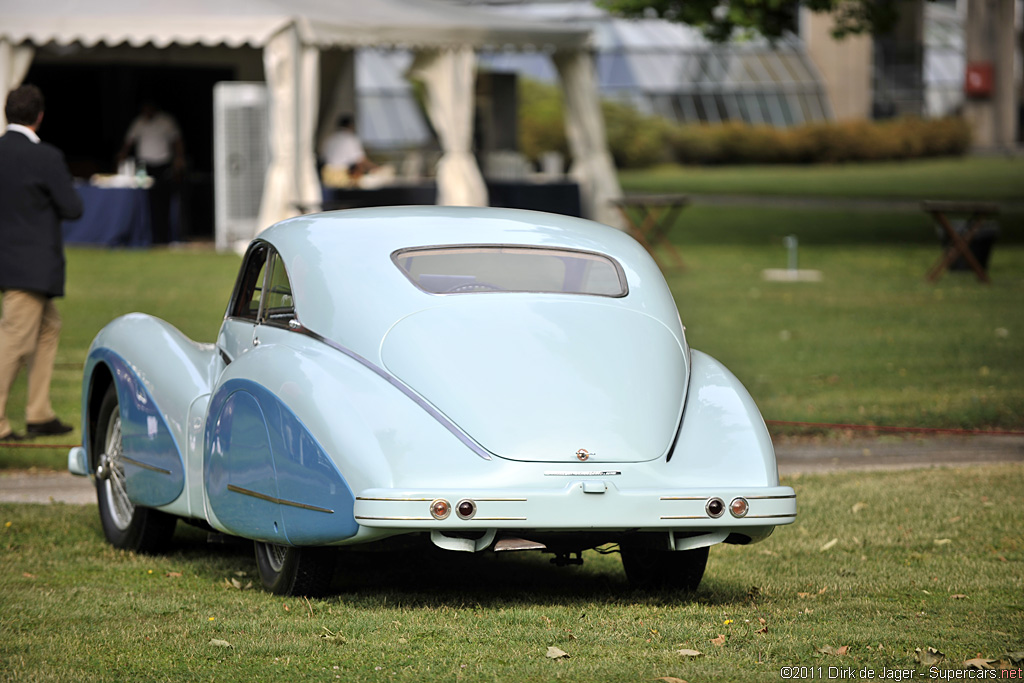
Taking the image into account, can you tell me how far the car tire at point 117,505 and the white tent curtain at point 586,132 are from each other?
733 inches

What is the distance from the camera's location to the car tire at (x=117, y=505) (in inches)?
249

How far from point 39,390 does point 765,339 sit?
7.23 meters

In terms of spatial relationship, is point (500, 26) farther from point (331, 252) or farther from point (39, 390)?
point (331, 252)

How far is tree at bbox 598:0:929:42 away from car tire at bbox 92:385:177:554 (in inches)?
674

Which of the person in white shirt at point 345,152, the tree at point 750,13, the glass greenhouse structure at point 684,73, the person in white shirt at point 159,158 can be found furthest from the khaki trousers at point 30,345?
the glass greenhouse structure at point 684,73

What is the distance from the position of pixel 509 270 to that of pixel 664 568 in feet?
4.58

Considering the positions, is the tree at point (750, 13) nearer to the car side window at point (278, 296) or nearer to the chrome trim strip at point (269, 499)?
the car side window at point (278, 296)

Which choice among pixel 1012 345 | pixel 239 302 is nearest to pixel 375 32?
pixel 1012 345

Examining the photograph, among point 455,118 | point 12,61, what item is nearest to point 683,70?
point 455,118

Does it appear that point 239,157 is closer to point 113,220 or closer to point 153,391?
point 113,220

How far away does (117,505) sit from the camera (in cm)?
664

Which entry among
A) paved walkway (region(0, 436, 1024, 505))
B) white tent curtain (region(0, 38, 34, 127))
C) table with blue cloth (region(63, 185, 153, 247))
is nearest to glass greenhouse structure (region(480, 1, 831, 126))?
table with blue cloth (region(63, 185, 153, 247))

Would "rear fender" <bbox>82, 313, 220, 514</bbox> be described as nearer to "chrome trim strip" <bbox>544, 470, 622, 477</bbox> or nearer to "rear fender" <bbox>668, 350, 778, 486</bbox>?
"chrome trim strip" <bbox>544, 470, 622, 477</bbox>

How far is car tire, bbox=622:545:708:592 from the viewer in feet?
18.6
